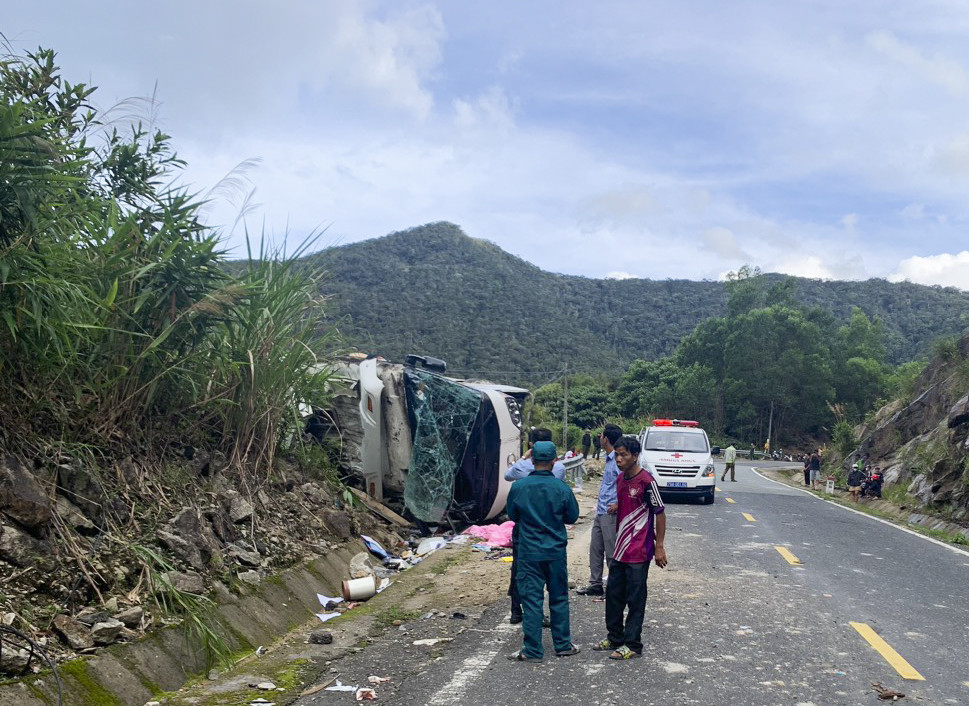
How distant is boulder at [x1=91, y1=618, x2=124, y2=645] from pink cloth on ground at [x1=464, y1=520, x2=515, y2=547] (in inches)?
292

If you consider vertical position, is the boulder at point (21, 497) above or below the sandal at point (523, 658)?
above

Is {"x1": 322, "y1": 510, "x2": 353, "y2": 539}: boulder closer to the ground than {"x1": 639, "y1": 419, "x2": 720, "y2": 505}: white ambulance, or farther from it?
closer to the ground

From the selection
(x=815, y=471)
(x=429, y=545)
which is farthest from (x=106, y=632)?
(x=815, y=471)

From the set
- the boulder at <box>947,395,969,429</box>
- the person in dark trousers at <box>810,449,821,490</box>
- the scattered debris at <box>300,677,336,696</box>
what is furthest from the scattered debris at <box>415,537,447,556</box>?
the person in dark trousers at <box>810,449,821,490</box>

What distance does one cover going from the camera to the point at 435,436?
1376cm

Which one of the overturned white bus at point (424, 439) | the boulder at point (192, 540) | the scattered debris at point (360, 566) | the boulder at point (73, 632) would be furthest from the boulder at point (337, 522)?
the boulder at point (73, 632)

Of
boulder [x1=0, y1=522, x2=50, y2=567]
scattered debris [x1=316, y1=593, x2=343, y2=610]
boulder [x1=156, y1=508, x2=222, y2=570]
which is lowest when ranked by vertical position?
scattered debris [x1=316, y1=593, x2=343, y2=610]

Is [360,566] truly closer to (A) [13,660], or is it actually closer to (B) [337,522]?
(B) [337,522]

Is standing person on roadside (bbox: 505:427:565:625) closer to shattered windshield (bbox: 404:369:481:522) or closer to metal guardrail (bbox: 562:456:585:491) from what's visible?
shattered windshield (bbox: 404:369:481:522)

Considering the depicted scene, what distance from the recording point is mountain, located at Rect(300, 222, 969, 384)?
92125 mm

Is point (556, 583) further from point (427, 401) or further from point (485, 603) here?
point (427, 401)

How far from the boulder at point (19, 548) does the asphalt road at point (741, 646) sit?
6.56ft

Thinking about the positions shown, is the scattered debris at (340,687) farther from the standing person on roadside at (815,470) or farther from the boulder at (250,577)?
the standing person on roadside at (815,470)

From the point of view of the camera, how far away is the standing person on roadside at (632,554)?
668 cm
